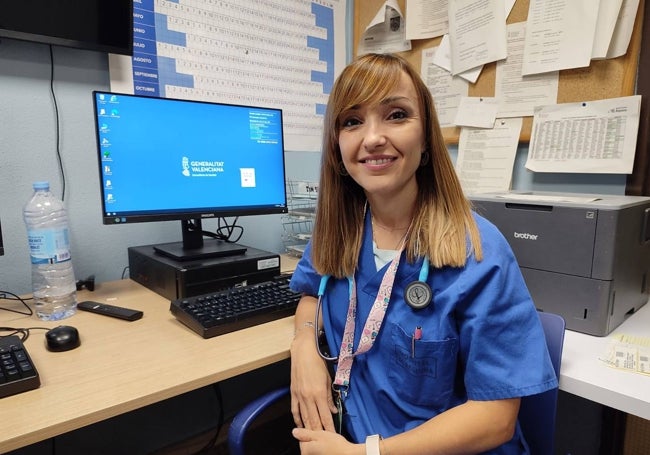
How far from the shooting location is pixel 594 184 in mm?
1339

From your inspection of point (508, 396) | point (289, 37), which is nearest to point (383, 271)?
point (508, 396)

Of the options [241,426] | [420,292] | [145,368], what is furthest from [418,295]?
[145,368]

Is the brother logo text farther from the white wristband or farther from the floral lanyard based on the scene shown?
the white wristband

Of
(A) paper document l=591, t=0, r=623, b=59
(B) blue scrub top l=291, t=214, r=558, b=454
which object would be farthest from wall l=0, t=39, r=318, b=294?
(A) paper document l=591, t=0, r=623, b=59

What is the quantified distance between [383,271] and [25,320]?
0.87 meters

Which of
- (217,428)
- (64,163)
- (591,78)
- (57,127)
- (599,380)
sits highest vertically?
(591,78)

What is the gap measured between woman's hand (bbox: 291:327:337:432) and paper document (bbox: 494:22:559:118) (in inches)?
44.1

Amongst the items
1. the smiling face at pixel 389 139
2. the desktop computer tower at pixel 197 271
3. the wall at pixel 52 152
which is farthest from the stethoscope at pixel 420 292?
the wall at pixel 52 152

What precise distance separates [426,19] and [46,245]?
61.2 inches

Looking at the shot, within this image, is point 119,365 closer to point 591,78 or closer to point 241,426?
point 241,426

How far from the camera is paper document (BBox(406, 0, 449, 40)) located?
1653 millimetres

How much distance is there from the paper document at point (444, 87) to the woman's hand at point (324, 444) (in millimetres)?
1249

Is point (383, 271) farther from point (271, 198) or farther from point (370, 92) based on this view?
point (271, 198)

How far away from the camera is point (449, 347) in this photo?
75cm
